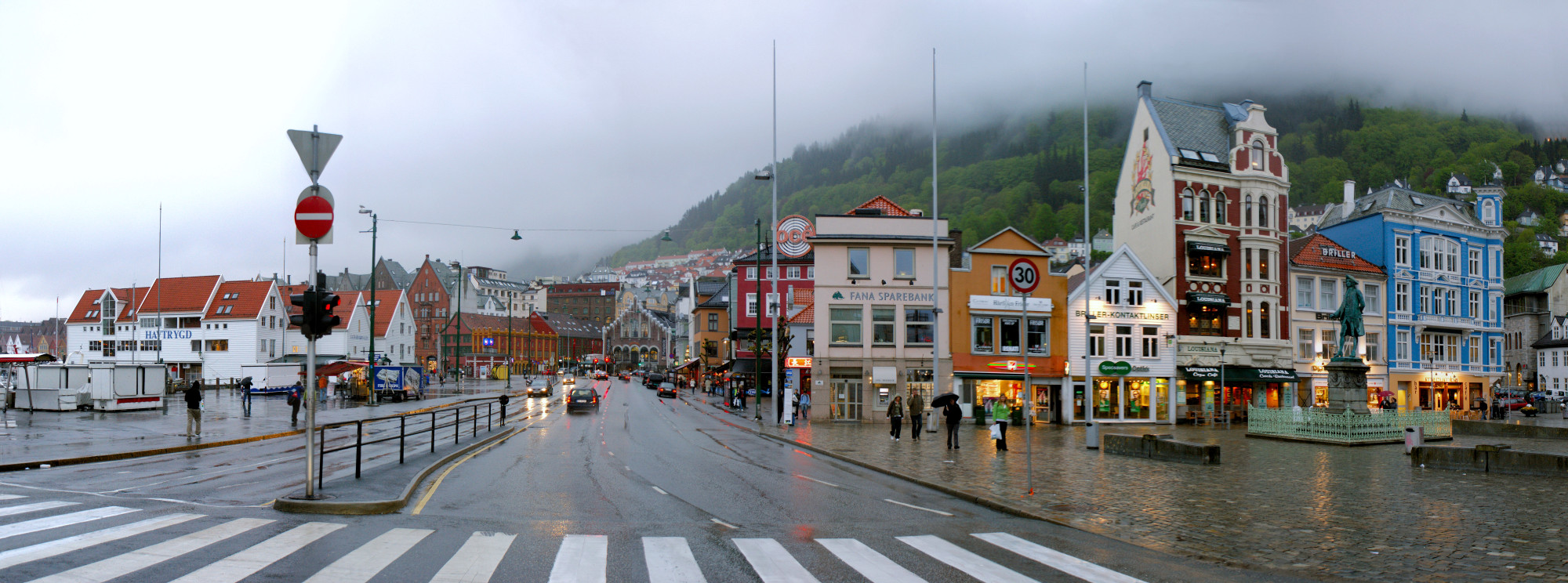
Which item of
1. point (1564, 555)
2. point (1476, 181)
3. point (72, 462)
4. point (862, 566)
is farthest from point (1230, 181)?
point (1476, 181)

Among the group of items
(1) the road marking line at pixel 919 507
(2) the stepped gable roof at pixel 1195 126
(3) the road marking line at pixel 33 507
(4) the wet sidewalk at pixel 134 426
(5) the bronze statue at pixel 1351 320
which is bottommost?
(4) the wet sidewalk at pixel 134 426

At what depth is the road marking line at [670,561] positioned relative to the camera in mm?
7973

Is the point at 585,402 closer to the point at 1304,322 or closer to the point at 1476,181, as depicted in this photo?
the point at 1304,322

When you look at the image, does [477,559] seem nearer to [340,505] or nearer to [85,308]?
[340,505]

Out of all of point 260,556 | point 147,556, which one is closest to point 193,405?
point 147,556

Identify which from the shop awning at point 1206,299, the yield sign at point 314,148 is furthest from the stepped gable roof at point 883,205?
the yield sign at point 314,148

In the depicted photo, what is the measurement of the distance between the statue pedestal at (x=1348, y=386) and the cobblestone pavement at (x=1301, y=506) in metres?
4.43

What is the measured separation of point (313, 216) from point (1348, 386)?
29.9 metres

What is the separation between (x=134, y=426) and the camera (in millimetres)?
26922

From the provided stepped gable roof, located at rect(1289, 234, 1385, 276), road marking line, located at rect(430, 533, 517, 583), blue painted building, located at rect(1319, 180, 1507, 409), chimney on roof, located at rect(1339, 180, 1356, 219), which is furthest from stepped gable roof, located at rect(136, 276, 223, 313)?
chimney on roof, located at rect(1339, 180, 1356, 219)

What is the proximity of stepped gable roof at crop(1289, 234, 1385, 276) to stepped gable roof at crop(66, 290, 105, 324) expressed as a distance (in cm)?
9393

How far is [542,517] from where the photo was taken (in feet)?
37.1

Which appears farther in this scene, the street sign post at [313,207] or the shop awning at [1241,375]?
the shop awning at [1241,375]

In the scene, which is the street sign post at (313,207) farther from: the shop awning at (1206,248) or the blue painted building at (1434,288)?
the blue painted building at (1434,288)
